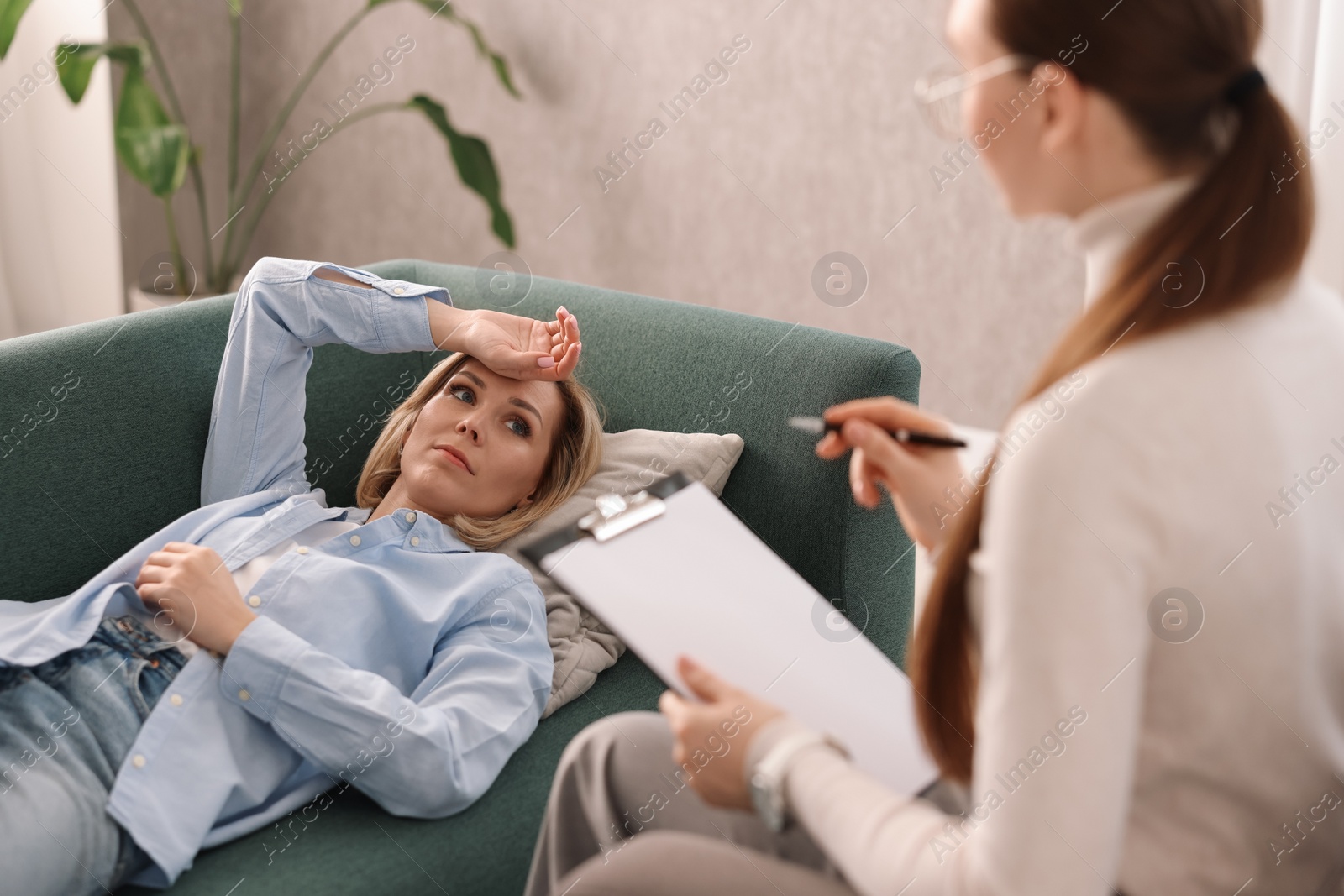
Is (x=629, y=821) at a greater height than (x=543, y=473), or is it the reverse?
(x=543, y=473)

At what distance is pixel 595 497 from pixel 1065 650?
1.02 m

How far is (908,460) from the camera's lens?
1.02 metres

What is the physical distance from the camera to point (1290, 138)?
73cm

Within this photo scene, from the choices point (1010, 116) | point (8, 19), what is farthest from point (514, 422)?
point (8, 19)

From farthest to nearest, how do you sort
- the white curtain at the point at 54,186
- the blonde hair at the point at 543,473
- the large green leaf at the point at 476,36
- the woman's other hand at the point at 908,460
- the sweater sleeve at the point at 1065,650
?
1. the white curtain at the point at 54,186
2. the large green leaf at the point at 476,36
3. the blonde hair at the point at 543,473
4. the woman's other hand at the point at 908,460
5. the sweater sleeve at the point at 1065,650

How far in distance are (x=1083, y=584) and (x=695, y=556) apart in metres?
0.46

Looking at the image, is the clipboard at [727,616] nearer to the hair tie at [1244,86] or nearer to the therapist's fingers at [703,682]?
the therapist's fingers at [703,682]

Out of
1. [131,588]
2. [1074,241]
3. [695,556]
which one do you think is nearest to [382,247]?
[131,588]

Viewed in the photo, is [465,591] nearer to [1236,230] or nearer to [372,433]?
[372,433]

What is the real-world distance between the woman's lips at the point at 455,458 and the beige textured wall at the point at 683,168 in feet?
5.07

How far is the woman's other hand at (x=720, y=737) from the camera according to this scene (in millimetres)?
827

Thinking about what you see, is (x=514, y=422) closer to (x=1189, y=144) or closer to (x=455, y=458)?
(x=455, y=458)

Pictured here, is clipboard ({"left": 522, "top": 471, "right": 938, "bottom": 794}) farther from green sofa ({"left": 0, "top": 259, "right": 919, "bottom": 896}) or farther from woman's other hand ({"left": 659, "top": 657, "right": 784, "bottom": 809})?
green sofa ({"left": 0, "top": 259, "right": 919, "bottom": 896})

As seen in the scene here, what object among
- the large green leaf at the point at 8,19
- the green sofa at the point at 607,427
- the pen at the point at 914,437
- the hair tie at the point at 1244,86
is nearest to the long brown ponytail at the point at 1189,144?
the hair tie at the point at 1244,86
